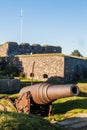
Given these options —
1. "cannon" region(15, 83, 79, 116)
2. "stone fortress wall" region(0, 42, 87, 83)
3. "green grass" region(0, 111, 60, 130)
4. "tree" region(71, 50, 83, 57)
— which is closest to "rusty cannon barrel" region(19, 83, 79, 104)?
"cannon" region(15, 83, 79, 116)

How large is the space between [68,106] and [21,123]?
8358 mm

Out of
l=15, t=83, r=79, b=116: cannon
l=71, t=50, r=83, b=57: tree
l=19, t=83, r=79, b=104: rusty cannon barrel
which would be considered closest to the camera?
l=19, t=83, r=79, b=104: rusty cannon barrel

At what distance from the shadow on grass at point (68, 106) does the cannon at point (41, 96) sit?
0.86m

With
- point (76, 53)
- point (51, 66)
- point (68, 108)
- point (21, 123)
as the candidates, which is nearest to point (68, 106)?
point (68, 108)

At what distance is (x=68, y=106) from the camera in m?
17.5

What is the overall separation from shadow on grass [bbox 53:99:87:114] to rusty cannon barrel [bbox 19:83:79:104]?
1.51 metres

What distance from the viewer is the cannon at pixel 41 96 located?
47.9 ft

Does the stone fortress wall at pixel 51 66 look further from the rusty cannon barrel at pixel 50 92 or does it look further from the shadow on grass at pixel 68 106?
the rusty cannon barrel at pixel 50 92

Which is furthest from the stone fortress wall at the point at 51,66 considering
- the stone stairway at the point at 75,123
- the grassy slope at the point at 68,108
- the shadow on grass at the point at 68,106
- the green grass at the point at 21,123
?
the green grass at the point at 21,123

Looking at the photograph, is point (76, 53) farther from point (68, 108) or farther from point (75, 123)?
point (75, 123)

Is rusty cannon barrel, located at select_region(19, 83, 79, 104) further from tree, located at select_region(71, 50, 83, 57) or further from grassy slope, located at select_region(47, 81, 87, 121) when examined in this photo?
tree, located at select_region(71, 50, 83, 57)

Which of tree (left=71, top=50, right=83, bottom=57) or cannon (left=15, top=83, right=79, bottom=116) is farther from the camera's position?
tree (left=71, top=50, right=83, bottom=57)

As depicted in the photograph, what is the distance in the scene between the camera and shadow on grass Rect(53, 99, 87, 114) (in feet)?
55.5

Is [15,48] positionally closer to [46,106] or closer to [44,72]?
[44,72]
